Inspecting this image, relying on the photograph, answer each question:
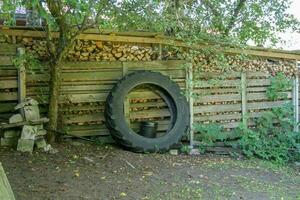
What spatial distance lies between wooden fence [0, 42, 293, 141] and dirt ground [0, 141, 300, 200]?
496 mm

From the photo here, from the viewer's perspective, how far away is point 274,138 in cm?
779

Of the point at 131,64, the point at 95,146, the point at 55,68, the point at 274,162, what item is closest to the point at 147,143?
the point at 95,146

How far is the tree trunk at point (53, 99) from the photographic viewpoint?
20.1 feet

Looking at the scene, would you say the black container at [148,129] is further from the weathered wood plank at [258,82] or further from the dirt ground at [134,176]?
the weathered wood plank at [258,82]

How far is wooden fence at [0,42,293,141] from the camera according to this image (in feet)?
20.9

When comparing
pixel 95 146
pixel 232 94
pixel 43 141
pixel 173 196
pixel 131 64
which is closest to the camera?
pixel 173 196

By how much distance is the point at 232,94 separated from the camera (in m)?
7.74

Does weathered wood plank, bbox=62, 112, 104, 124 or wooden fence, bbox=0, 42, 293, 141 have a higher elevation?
wooden fence, bbox=0, 42, 293, 141

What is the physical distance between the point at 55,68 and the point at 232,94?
3.35 meters

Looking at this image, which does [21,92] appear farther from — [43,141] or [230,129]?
[230,129]

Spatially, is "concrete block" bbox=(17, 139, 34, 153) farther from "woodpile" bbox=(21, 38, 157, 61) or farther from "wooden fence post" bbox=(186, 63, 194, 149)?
"wooden fence post" bbox=(186, 63, 194, 149)

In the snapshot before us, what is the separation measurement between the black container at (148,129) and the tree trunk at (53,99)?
141 centimetres

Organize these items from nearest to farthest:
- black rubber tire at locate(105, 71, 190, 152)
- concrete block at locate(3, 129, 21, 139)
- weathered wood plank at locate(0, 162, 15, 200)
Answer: weathered wood plank at locate(0, 162, 15, 200)
concrete block at locate(3, 129, 21, 139)
black rubber tire at locate(105, 71, 190, 152)

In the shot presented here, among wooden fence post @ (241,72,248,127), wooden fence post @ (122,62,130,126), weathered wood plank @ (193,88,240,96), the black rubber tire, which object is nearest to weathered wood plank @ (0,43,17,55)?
the black rubber tire
